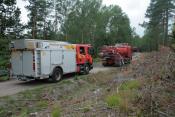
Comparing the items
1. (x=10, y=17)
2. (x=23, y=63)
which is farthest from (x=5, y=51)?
(x=23, y=63)

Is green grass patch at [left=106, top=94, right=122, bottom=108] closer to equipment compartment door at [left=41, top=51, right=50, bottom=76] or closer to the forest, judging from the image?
equipment compartment door at [left=41, top=51, right=50, bottom=76]

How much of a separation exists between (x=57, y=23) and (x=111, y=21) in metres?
34.1

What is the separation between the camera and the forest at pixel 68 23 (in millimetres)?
29141

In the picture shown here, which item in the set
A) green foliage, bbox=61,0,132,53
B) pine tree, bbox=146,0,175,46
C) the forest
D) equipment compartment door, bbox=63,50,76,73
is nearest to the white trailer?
equipment compartment door, bbox=63,50,76,73

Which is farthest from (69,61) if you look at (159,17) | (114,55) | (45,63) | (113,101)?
(159,17)

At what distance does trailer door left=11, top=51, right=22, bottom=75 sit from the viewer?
1504cm

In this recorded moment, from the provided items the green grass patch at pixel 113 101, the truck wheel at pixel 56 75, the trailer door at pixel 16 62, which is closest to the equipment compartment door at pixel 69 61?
the truck wheel at pixel 56 75

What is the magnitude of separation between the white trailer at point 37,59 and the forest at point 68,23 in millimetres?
5997

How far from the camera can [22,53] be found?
48.9ft

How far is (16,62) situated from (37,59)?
5.24 feet

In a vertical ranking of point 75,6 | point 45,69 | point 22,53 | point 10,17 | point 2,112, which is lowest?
point 2,112

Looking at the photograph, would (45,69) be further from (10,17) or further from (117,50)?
(10,17)

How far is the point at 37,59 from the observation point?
1451cm

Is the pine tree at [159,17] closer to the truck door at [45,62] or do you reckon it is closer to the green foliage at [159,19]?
the green foliage at [159,19]
